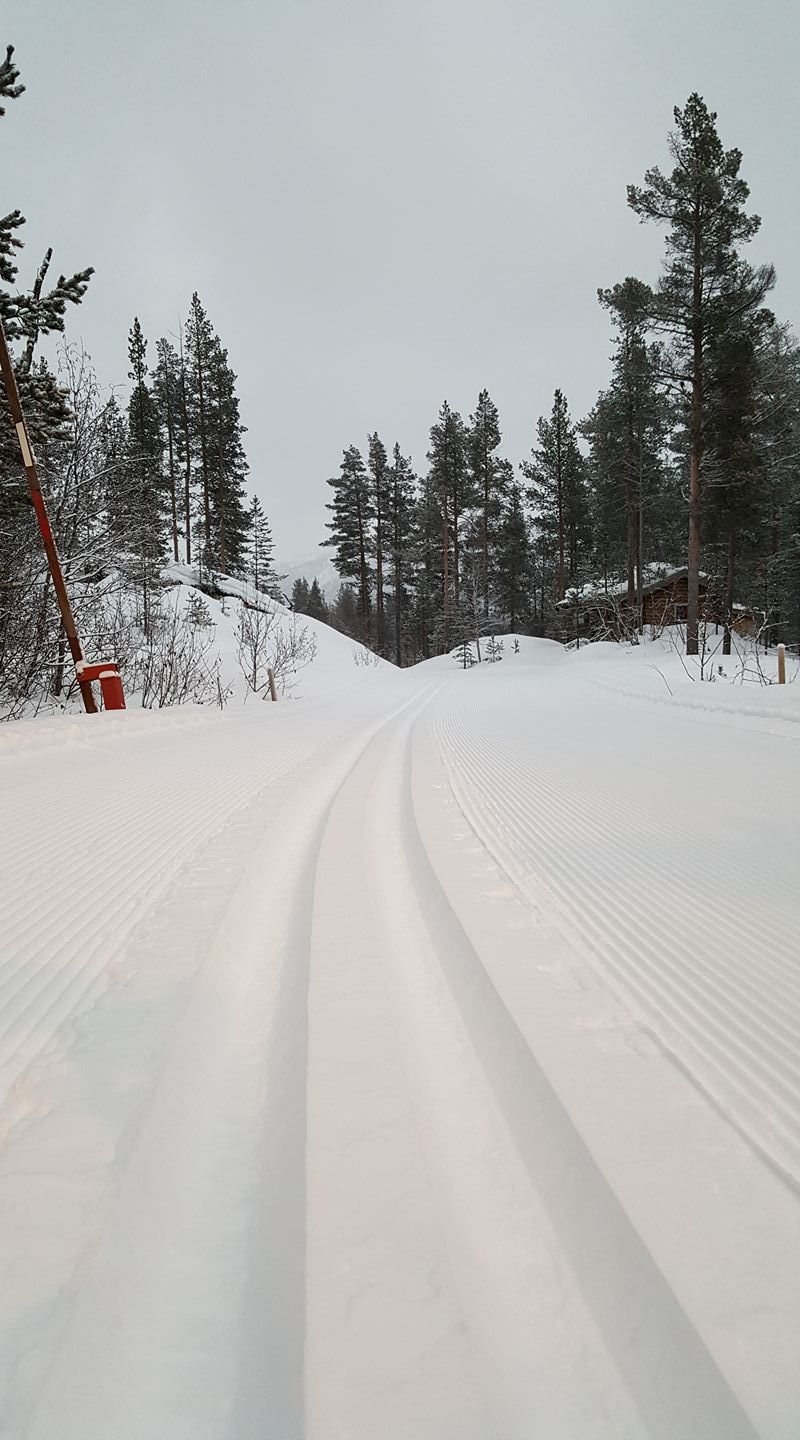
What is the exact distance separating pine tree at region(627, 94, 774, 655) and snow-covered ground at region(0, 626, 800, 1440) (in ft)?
46.0

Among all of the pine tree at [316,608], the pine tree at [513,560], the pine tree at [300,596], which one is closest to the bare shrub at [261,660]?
the pine tree at [513,560]

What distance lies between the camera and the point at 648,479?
2653 cm

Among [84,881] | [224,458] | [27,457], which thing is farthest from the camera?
[224,458]

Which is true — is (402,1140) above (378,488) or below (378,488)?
below

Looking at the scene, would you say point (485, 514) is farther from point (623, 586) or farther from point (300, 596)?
point (300, 596)

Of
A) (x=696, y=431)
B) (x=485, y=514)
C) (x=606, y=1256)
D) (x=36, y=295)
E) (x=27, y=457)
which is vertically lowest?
(x=606, y=1256)

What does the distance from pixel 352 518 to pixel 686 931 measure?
41.0m

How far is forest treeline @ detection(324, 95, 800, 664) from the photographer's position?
14352 mm

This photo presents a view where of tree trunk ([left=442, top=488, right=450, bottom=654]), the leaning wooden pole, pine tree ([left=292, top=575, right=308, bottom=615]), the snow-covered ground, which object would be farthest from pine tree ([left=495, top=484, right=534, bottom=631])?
Result: the snow-covered ground

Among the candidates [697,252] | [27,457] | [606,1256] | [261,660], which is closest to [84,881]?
[606,1256]

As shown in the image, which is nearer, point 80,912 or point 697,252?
point 80,912

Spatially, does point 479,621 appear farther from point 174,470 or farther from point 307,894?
point 307,894

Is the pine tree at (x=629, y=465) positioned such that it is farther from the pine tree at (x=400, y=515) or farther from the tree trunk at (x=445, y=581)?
the pine tree at (x=400, y=515)

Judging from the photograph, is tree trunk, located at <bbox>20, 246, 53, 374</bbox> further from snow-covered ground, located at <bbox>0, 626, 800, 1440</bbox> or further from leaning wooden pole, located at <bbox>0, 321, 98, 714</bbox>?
snow-covered ground, located at <bbox>0, 626, 800, 1440</bbox>
